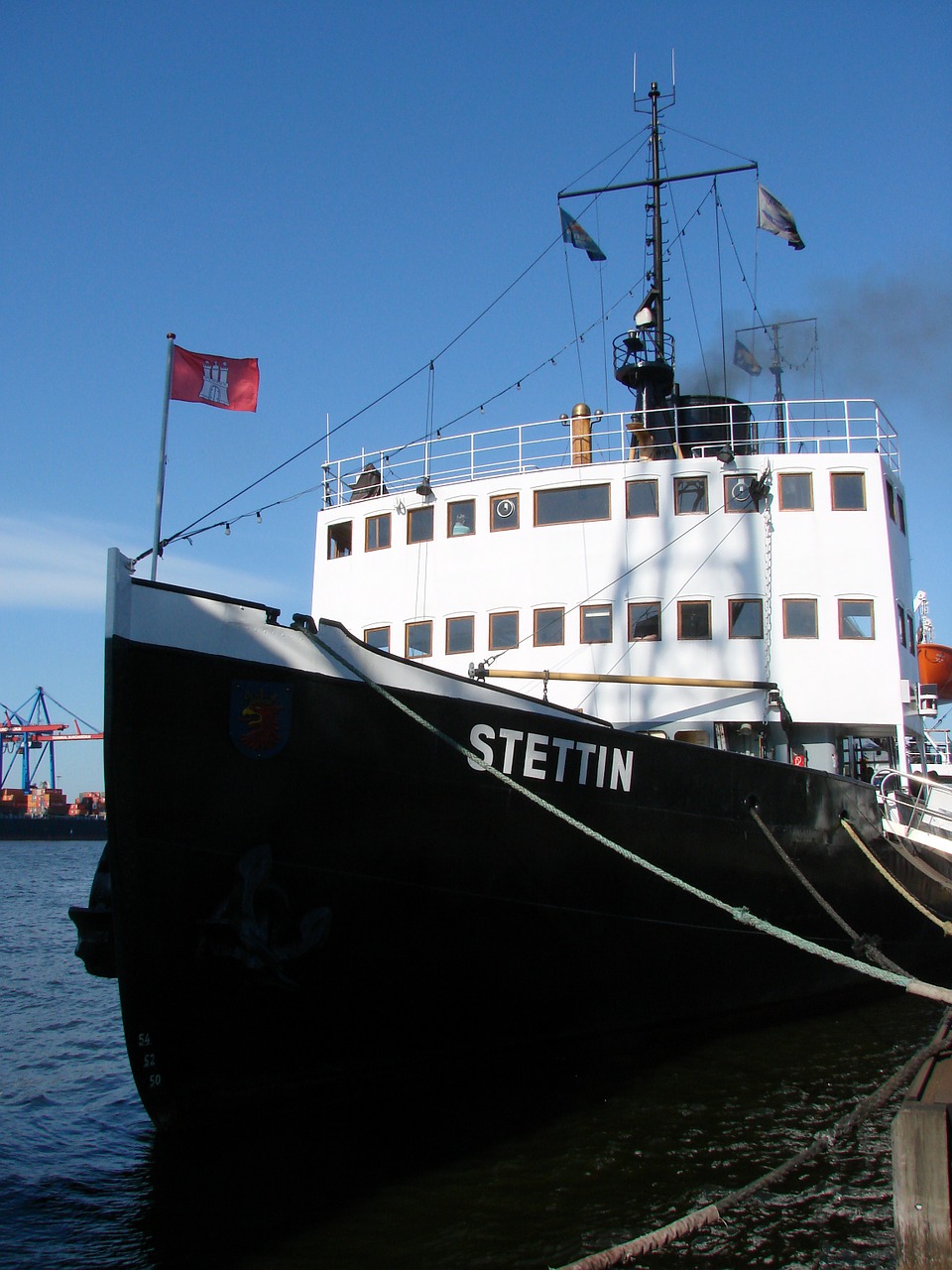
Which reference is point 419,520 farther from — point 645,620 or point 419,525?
point 645,620

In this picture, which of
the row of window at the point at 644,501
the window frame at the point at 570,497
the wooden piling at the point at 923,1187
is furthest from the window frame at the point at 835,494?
the wooden piling at the point at 923,1187

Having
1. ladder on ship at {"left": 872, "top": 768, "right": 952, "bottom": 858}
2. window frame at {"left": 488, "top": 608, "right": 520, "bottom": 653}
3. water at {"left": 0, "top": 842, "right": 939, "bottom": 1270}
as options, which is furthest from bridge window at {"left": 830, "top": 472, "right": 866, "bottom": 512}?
water at {"left": 0, "top": 842, "right": 939, "bottom": 1270}

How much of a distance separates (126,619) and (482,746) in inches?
124

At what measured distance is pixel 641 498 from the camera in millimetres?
13578

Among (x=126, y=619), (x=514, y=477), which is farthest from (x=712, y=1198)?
(x=514, y=477)

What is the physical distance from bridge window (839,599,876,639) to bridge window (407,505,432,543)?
17.9 feet

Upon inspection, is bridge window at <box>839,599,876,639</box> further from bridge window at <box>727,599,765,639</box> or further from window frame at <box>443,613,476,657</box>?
window frame at <box>443,613,476,657</box>

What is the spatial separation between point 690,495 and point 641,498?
642mm

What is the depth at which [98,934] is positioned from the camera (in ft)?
32.1

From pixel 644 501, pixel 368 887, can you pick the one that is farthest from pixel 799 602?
pixel 368 887

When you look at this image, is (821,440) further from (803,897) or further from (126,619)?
(126,619)

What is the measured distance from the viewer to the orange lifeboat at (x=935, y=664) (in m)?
18.6

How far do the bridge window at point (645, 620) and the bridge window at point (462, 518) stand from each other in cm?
244

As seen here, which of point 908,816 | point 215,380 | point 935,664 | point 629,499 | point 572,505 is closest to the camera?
point 215,380
